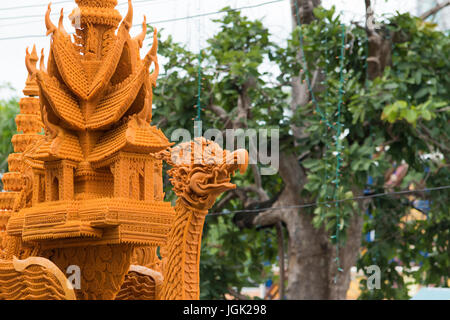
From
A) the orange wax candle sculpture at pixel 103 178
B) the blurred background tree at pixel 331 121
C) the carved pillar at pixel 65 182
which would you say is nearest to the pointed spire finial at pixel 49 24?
the orange wax candle sculpture at pixel 103 178

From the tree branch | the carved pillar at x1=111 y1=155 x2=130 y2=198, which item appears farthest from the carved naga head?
the tree branch

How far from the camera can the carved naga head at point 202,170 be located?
4035 mm

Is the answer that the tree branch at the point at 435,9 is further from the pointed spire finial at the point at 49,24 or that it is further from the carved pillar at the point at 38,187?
the carved pillar at the point at 38,187

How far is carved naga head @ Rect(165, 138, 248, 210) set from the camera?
4.04 metres

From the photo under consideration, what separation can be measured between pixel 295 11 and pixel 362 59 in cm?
127

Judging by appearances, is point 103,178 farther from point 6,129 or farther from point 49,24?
point 6,129

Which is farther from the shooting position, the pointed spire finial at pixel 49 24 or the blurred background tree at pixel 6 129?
the blurred background tree at pixel 6 129

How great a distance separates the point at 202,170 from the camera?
410cm

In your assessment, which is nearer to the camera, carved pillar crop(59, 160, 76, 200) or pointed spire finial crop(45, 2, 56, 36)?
carved pillar crop(59, 160, 76, 200)

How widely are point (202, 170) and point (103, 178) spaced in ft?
2.33

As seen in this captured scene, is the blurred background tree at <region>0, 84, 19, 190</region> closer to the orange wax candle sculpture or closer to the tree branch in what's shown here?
the tree branch

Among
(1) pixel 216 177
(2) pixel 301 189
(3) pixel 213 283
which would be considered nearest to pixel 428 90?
(2) pixel 301 189

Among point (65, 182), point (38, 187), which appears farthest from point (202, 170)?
Result: point (38, 187)

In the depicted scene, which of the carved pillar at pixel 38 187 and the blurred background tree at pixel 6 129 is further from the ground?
the blurred background tree at pixel 6 129
